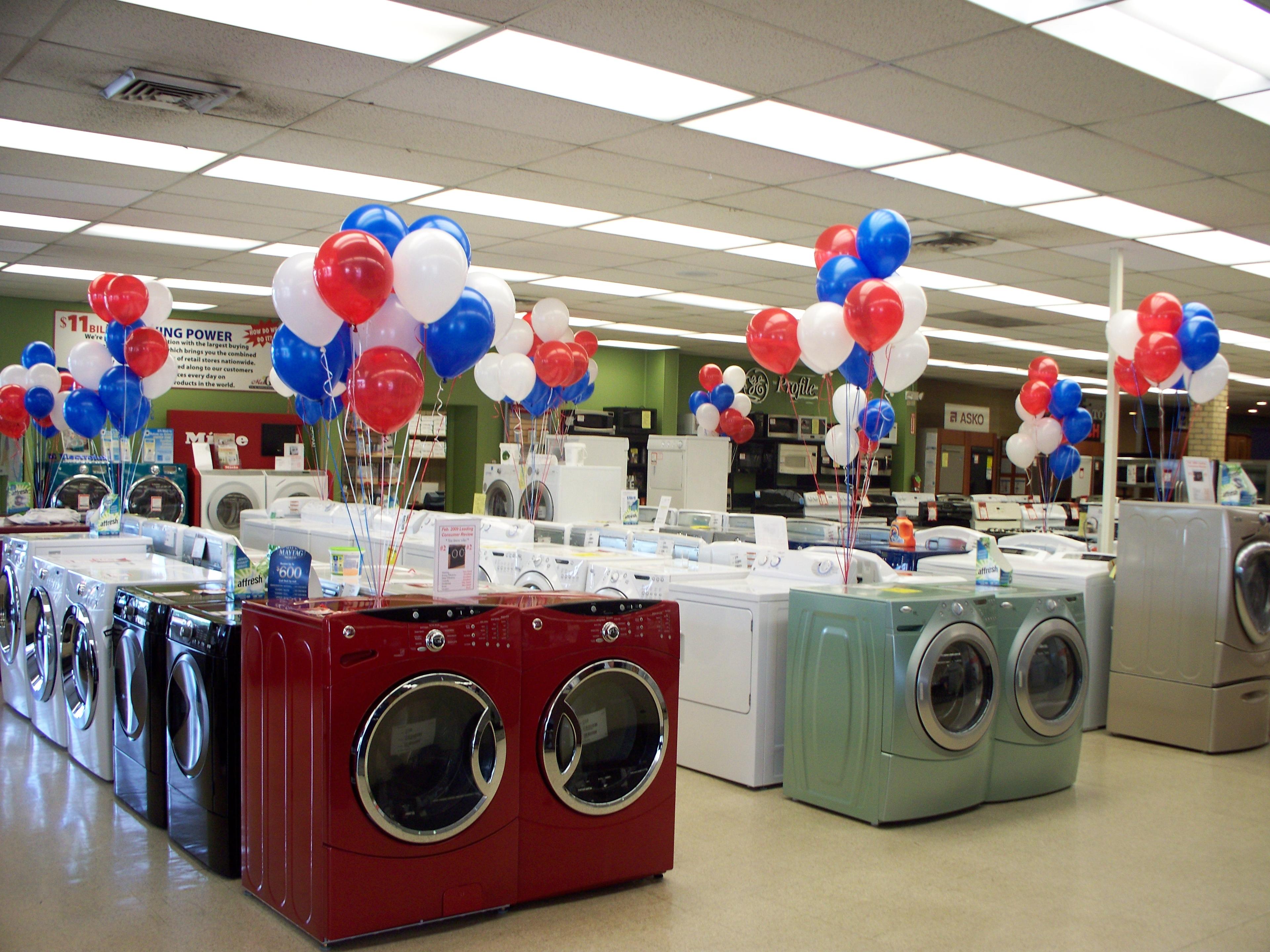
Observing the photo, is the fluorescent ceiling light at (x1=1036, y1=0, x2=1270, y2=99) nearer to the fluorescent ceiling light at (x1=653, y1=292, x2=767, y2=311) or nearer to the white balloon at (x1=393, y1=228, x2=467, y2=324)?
the white balloon at (x1=393, y1=228, x2=467, y2=324)

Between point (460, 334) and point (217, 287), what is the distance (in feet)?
22.4

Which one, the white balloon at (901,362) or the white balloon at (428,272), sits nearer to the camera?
the white balloon at (428,272)

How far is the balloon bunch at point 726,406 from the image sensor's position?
10.7 m

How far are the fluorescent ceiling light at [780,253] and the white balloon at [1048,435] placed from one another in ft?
7.54

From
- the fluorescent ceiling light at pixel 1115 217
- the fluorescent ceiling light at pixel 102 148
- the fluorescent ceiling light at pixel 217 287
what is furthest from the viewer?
the fluorescent ceiling light at pixel 217 287

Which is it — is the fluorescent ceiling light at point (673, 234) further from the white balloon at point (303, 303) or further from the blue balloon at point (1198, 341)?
the white balloon at point (303, 303)

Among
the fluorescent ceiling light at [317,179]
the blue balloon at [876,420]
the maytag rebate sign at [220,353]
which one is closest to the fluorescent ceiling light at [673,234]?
the fluorescent ceiling light at [317,179]

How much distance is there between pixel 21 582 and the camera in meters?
5.18

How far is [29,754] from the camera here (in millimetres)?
4703

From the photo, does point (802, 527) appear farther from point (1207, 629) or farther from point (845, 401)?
point (1207, 629)

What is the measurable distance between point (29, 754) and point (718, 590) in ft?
10.5

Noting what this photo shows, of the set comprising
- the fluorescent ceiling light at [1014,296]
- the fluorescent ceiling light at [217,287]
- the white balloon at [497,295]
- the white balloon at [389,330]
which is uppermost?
the fluorescent ceiling light at [217,287]

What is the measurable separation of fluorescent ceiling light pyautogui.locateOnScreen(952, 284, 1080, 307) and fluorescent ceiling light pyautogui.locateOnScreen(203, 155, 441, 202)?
4699 mm

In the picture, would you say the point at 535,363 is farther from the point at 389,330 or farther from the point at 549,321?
the point at 389,330
